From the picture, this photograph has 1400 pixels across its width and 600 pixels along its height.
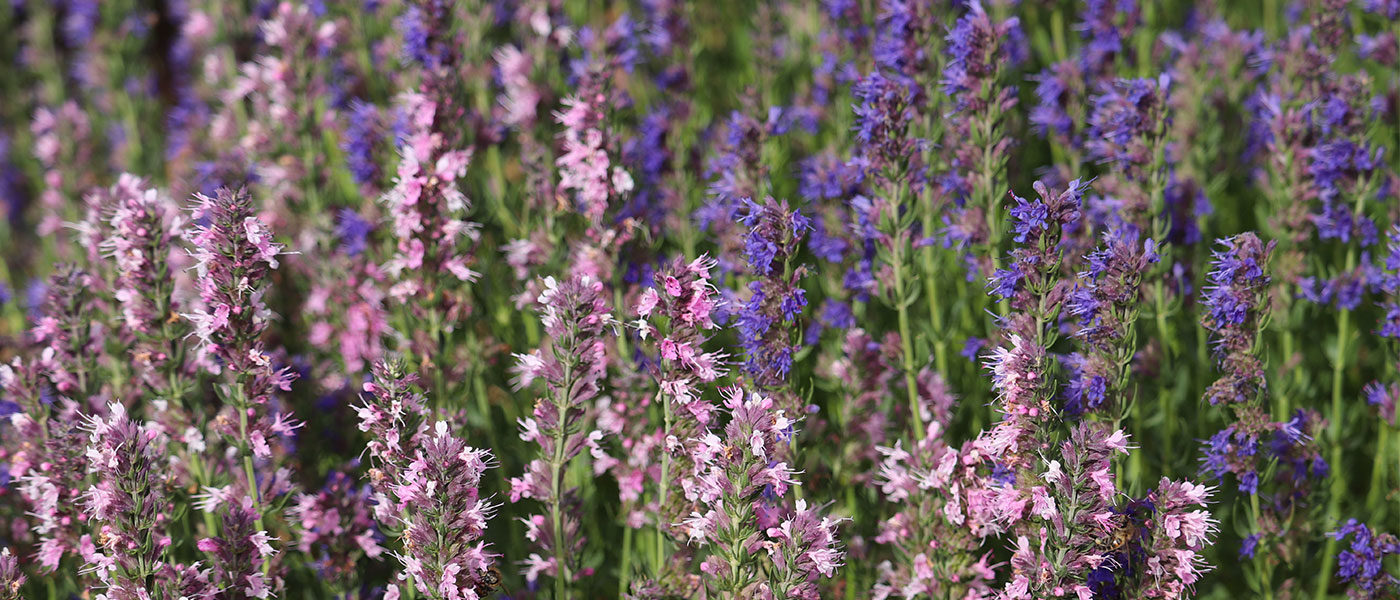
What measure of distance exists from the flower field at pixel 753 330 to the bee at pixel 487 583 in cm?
3

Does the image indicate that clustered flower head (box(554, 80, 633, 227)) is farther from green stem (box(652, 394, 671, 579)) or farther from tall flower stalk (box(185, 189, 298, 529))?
tall flower stalk (box(185, 189, 298, 529))

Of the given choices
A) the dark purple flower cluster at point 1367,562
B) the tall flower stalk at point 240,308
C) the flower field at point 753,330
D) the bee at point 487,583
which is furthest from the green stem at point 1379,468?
the tall flower stalk at point 240,308

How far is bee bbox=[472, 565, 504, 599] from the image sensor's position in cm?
402

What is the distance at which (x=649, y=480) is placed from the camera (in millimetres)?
4824

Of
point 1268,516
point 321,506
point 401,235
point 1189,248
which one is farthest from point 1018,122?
point 321,506

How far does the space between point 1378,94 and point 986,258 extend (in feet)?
9.28

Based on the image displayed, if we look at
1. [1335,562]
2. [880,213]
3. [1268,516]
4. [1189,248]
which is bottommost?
[1335,562]

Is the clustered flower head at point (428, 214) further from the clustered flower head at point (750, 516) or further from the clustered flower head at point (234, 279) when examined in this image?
the clustered flower head at point (750, 516)

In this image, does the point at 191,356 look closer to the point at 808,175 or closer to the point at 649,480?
the point at 649,480

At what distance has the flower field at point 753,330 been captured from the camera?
3957 millimetres

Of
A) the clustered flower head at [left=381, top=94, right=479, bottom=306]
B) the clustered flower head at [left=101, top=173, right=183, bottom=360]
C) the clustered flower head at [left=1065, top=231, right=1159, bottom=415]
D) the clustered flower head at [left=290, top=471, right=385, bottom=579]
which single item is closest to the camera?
the clustered flower head at [left=1065, top=231, right=1159, bottom=415]

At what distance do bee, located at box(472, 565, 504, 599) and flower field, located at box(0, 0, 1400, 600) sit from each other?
3 centimetres

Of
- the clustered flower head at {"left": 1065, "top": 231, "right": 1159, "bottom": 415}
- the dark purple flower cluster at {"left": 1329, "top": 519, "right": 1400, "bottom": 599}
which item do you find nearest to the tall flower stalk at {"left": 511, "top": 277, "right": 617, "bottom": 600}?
the clustered flower head at {"left": 1065, "top": 231, "right": 1159, "bottom": 415}

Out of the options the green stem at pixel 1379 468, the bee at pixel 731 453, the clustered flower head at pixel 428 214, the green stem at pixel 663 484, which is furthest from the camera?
the green stem at pixel 1379 468
